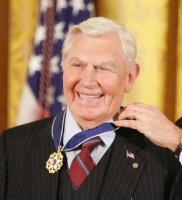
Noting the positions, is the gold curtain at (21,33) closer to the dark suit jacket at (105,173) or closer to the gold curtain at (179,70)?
the gold curtain at (179,70)

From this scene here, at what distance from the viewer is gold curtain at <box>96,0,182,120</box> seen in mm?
2512

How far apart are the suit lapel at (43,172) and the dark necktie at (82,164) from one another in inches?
2.5

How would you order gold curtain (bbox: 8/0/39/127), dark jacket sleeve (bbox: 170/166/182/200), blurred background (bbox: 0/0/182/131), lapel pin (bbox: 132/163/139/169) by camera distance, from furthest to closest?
gold curtain (bbox: 8/0/39/127)
blurred background (bbox: 0/0/182/131)
lapel pin (bbox: 132/163/139/169)
dark jacket sleeve (bbox: 170/166/182/200)

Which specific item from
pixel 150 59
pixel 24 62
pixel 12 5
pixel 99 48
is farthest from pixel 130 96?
pixel 99 48

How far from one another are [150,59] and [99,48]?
0.94m

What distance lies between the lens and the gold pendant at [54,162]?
1627 mm

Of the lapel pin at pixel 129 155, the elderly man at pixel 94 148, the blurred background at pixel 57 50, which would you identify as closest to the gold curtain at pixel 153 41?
the blurred background at pixel 57 50

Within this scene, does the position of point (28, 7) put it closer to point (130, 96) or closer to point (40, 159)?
point (130, 96)

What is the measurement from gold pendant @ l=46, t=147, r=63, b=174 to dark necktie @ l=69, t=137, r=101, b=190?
0.04m

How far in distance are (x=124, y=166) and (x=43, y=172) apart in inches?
11.0

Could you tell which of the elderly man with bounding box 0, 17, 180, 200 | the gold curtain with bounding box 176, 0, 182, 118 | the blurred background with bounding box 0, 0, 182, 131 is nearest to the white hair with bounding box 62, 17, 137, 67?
the elderly man with bounding box 0, 17, 180, 200

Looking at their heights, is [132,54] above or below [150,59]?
above

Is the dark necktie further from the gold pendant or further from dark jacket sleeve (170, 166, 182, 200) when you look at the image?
dark jacket sleeve (170, 166, 182, 200)

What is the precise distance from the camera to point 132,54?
5.46ft
